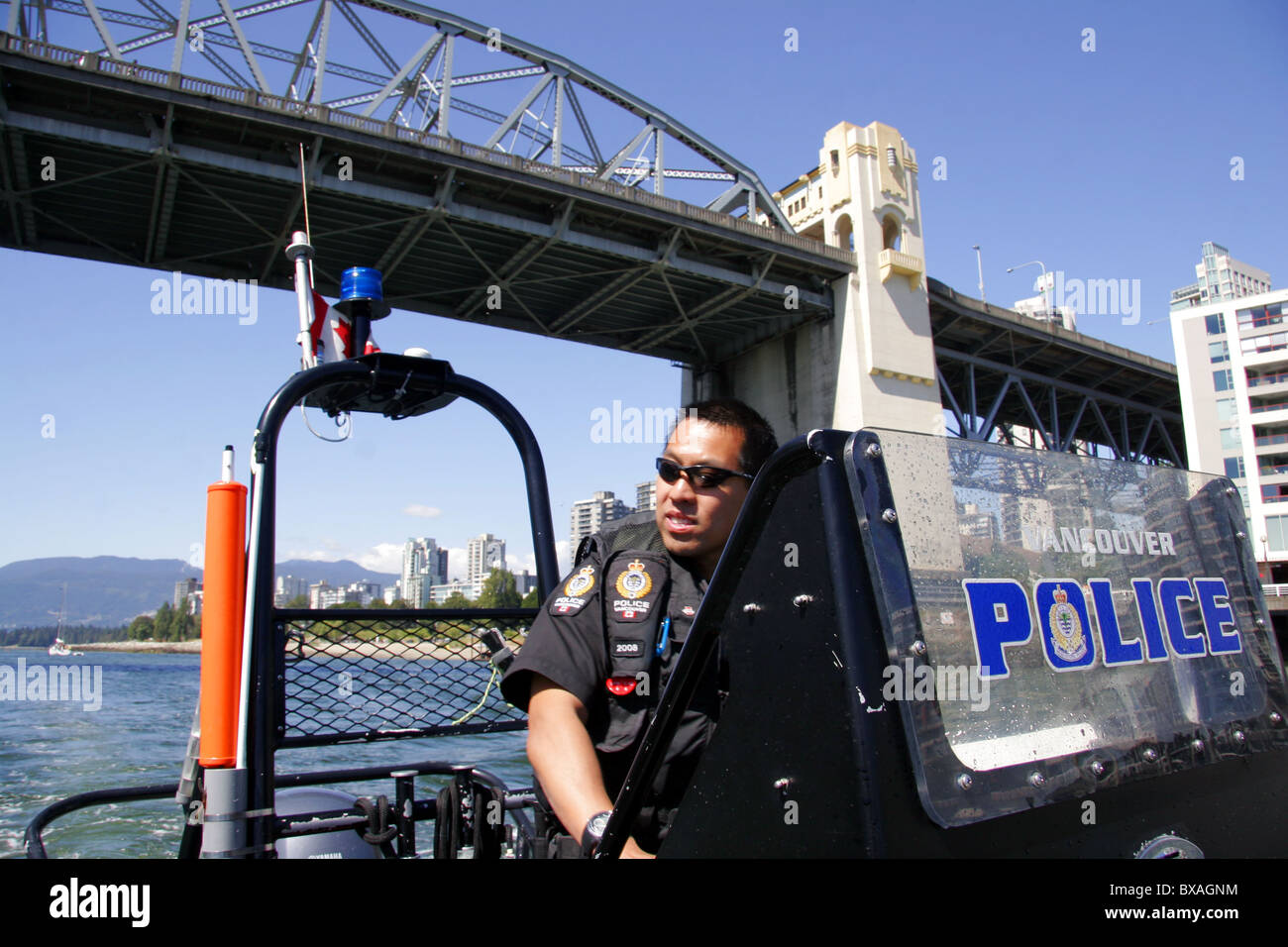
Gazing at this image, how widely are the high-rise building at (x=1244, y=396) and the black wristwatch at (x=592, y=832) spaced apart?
51376 mm

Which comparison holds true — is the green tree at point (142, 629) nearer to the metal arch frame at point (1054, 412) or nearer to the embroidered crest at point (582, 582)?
the metal arch frame at point (1054, 412)

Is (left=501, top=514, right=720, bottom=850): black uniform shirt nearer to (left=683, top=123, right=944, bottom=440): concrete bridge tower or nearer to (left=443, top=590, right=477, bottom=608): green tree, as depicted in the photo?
(left=443, top=590, right=477, bottom=608): green tree

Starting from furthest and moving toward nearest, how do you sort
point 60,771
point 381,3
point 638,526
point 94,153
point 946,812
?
point 381,3
point 94,153
point 60,771
point 638,526
point 946,812

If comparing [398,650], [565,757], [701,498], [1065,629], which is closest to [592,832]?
[565,757]

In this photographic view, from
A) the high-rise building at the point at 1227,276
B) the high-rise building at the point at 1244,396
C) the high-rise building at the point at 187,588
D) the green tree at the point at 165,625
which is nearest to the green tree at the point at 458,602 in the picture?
the high-rise building at the point at 187,588

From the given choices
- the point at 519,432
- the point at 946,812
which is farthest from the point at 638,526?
the point at 946,812

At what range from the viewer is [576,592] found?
71.2 inches

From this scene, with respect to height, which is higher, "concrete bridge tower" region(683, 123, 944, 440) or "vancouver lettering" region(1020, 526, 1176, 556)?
"concrete bridge tower" region(683, 123, 944, 440)

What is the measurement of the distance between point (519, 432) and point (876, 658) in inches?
78.9

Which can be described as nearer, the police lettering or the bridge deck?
the police lettering

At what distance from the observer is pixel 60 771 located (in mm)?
13188

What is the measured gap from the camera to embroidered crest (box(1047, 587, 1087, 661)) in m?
1.37

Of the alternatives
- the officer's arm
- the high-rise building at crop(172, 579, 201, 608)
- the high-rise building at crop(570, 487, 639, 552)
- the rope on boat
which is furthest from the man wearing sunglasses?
the high-rise building at crop(570, 487, 639, 552)
